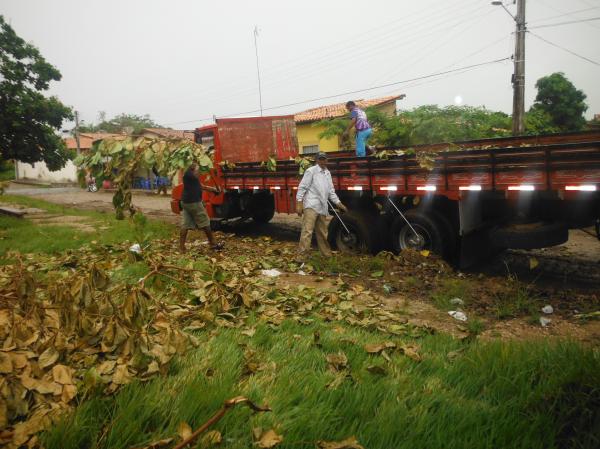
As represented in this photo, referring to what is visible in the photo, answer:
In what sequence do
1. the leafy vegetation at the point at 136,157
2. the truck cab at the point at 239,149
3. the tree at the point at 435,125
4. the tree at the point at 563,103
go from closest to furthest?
the leafy vegetation at the point at 136,157
the truck cab at the point at 239,149
the tree at the point at 435,125
the tree at the point at 563,103

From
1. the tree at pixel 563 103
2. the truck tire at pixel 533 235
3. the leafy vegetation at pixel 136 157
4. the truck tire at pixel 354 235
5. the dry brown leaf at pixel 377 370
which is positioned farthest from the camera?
the tree at pixel 563 103

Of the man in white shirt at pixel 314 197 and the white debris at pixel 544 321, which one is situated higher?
the man in white shirt at pixel 314 197

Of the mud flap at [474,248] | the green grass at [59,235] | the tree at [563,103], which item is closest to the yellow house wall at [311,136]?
the tree at [563,103]

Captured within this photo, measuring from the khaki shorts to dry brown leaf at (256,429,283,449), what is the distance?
618 cm

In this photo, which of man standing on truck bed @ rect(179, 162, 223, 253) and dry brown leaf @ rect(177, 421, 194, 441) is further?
man standing on truck bed @ rect(179, 162, 223, 253)

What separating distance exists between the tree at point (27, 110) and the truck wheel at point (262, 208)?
7.82 m

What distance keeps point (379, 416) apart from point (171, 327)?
1.39 m

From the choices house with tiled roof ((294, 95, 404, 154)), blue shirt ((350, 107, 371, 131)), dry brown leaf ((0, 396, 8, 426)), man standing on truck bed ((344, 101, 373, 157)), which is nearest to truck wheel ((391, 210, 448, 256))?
man standing on truck bed ((344, 101, 373, 157))

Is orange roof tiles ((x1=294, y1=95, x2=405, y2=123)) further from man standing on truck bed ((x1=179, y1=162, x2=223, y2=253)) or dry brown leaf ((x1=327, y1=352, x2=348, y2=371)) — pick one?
dry brown leaf ((x1=327, y1=352, x2=348, y2=371))

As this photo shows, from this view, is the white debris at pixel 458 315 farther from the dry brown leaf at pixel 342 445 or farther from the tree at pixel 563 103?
the tree at pixel 563 103

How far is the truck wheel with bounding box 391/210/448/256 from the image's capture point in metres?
6.32

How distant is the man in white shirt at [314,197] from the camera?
6.80 m

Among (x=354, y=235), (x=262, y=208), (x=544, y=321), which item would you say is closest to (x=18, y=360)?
(x=544, y=321)

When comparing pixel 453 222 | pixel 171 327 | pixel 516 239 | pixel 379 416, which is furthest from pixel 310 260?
pixel 379 416
